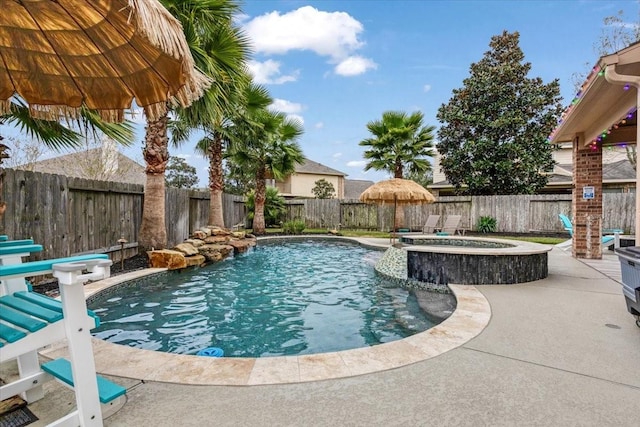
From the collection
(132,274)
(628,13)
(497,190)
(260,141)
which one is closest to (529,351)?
(132,274)

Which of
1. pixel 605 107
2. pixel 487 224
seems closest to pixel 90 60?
pixel 605 107

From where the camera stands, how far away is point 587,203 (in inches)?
326

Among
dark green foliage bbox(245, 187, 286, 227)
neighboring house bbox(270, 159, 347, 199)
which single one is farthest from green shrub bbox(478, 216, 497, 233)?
neighboring house bbox(270, 159, 347, 199)

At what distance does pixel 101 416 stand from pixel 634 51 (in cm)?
630

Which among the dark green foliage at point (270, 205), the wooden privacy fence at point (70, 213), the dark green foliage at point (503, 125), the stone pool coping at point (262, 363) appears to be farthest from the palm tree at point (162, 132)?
the dark green foliage at point (503, 125)

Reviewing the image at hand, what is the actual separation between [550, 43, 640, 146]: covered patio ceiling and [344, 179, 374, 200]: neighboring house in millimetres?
26665

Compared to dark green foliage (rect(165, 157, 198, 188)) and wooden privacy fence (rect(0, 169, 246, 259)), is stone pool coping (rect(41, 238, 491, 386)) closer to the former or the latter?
wooden privacy fence (rect(0, 169, 246, 259))

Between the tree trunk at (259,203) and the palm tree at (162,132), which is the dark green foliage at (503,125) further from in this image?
the palm tree at (162,132)

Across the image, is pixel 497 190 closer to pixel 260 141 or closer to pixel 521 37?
pixel 521 37

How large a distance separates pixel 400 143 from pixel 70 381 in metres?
15.4

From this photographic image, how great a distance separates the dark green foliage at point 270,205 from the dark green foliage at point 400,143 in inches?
211

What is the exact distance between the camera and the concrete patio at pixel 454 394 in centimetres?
A: 205

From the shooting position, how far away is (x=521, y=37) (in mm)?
18844

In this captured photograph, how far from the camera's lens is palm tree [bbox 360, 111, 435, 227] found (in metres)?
15.7
